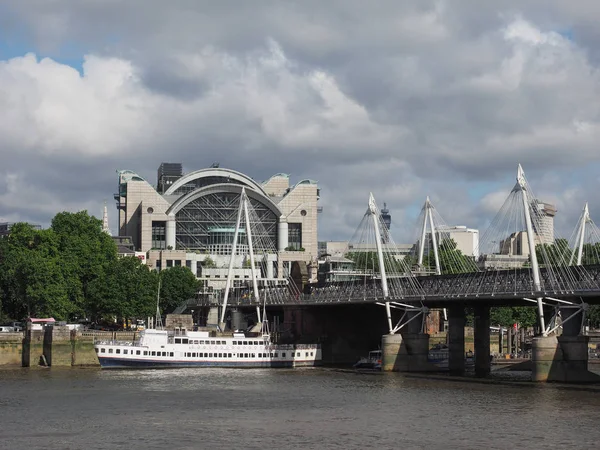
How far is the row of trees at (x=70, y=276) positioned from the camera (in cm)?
15088

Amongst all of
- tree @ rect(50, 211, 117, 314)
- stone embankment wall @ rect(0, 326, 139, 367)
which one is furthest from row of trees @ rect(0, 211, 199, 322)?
stone embankment wall @ rect(0, 326, 139, 367)

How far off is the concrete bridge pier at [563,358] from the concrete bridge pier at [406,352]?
20617mm

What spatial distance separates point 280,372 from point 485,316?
80.0 ft

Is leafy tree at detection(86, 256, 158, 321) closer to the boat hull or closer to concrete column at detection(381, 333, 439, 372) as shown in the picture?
the boat hull

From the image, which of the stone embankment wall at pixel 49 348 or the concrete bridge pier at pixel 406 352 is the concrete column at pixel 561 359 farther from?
the stone embankment wall at pixel 49 348

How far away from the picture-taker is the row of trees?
5940 inches

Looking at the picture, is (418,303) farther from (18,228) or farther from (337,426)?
(18,228)

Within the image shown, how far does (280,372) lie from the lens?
12712 centimetres

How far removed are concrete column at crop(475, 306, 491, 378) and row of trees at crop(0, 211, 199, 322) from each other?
A: 5294cm

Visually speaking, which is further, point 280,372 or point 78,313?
point 78,313

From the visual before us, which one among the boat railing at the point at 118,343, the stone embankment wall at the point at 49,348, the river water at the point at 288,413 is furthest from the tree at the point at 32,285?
the river water at the point at 288,413

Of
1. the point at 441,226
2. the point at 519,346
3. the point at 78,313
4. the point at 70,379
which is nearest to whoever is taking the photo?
the point at 70,379

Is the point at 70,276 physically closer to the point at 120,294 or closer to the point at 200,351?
the point at 120,294

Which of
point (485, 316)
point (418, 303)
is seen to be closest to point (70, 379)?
point (418, 303)
